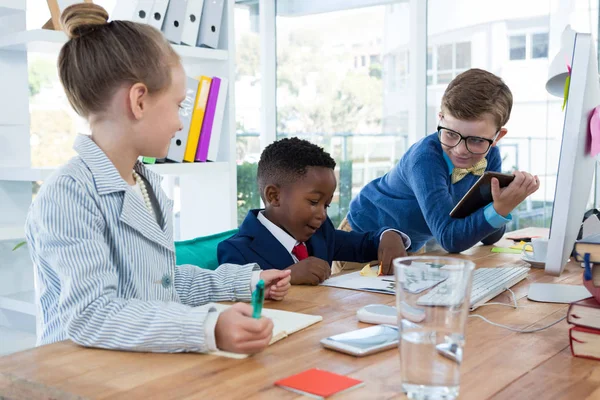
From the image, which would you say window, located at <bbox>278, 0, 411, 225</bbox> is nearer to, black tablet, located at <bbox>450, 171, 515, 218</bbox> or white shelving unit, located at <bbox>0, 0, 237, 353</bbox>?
white shelving unit, located at <bbox>0, 0, 237, 353</bbox>

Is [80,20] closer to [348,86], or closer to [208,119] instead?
[208,119]

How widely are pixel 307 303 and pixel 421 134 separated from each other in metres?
2.87

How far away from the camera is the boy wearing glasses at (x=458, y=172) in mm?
1881

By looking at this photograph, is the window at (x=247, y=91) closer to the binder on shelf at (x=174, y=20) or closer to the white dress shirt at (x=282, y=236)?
the binder on shelf at (x=174, y=20)

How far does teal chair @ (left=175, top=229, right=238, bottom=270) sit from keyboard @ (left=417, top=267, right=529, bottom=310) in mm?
650

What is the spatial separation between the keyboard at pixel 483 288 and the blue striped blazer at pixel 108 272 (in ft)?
1.18

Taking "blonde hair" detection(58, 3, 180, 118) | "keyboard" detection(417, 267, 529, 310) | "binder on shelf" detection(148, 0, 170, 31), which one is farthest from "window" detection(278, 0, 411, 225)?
"blonde hair" detection(58, 3, 180, 118)

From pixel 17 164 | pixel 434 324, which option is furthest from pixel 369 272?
pixel 17 164

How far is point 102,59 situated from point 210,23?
147cm

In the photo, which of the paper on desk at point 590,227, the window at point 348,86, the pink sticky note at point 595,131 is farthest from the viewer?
the window at point 348,86

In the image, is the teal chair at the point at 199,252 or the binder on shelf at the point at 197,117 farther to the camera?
the binder on shelf at the point at 197,117

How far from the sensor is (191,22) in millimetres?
2578

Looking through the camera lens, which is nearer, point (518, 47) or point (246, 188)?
point (518, 47)

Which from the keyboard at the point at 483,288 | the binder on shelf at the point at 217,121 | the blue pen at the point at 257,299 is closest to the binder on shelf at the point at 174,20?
the binder on shelf at the point at 217,121
